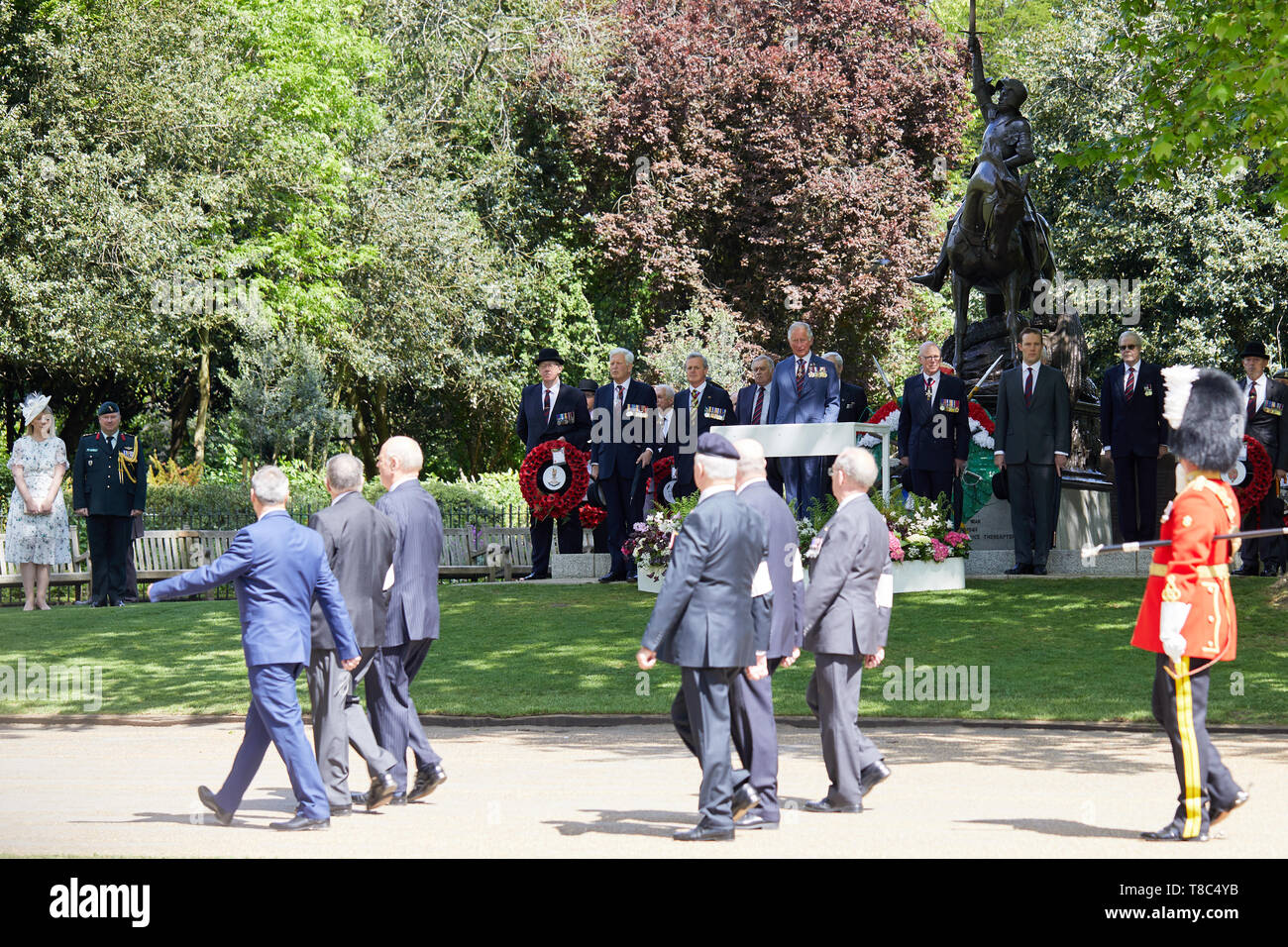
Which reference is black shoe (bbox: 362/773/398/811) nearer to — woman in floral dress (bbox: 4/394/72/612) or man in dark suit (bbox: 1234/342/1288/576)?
woman in floral dress (bbox: 4/394/72/612)

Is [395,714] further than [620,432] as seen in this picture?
No

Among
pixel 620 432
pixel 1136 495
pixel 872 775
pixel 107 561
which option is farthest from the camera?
pixel 107 561

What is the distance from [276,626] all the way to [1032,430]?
34.1 ft

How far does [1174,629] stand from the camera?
697 centimetres

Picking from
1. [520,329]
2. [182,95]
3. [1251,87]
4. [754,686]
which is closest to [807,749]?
[754,686]

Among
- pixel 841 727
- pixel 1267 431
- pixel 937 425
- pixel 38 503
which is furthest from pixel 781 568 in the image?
pixel 38 503

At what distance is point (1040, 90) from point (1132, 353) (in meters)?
22.7

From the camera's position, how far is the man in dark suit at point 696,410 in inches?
651

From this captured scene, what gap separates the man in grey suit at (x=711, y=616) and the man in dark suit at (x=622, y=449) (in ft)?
31.0

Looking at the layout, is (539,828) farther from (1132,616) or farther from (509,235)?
(509,235)

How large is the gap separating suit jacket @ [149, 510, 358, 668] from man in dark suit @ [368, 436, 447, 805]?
1.76 ft

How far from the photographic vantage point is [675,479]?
57.3ft

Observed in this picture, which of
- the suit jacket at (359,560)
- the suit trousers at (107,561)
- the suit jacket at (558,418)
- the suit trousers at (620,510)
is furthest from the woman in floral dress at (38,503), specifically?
the suit jacket at (359,560)

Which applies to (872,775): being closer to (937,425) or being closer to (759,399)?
(937,425)
